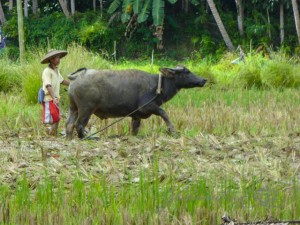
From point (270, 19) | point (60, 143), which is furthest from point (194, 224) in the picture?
point (270, 19)

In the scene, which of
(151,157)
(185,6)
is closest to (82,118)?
(151,157)

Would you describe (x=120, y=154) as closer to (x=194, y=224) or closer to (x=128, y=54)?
(x=194, y=224)

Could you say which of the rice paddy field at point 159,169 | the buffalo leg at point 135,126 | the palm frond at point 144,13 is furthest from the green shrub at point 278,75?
the palm frond at point 144,13

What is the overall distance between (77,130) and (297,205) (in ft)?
14.2

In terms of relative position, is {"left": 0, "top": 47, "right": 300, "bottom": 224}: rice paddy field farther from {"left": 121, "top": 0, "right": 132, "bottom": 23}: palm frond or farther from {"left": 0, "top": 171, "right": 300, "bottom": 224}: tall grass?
{"left": 121, "top": 0, "right": 132, "bottom": 23}: palm frond

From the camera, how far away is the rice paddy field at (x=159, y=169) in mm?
4355

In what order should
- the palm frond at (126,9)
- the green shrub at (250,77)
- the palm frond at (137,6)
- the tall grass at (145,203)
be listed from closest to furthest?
the tall grass at (145,203)
the green shrub at (250,77)
the palm frond at (137,6)
the palm frond at (126,9)

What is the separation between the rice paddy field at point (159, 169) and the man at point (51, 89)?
202 millimetres

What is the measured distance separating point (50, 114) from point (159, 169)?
3.21 meters

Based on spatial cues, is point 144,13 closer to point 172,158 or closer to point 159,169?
point 172,158

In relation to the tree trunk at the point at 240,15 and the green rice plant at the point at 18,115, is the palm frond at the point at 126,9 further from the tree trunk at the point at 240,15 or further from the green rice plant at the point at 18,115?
the green rice plant at the point at 18,115

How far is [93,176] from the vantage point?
17.6 feet

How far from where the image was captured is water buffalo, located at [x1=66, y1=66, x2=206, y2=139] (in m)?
8.45

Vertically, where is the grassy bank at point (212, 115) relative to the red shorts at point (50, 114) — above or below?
below
